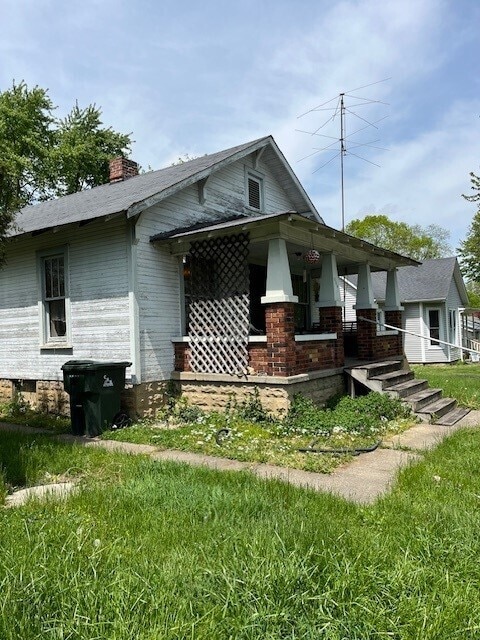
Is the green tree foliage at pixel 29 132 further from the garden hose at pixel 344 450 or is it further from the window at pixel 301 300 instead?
the garden hose at pixel 344 450

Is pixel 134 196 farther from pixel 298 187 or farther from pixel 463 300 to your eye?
pixel 463 300

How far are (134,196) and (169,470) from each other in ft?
17.3

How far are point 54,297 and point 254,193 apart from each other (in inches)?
209

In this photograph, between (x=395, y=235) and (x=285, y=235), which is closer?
(x=285, y=235)

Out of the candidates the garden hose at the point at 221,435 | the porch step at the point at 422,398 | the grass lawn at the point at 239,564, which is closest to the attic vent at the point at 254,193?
the porch step at the point at 422,398

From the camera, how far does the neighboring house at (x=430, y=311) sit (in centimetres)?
2269

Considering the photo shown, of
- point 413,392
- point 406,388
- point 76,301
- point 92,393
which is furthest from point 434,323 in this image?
point 92,393

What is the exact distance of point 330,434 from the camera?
6.86m

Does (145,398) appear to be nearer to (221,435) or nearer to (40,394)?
(221,435)

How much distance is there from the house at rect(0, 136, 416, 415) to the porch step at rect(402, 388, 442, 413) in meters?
1.33

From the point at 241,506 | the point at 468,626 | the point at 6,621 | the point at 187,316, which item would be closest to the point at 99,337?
the point at 187,316

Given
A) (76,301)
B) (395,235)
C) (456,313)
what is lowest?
(456,313)

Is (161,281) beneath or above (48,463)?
above

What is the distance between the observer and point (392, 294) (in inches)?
484
